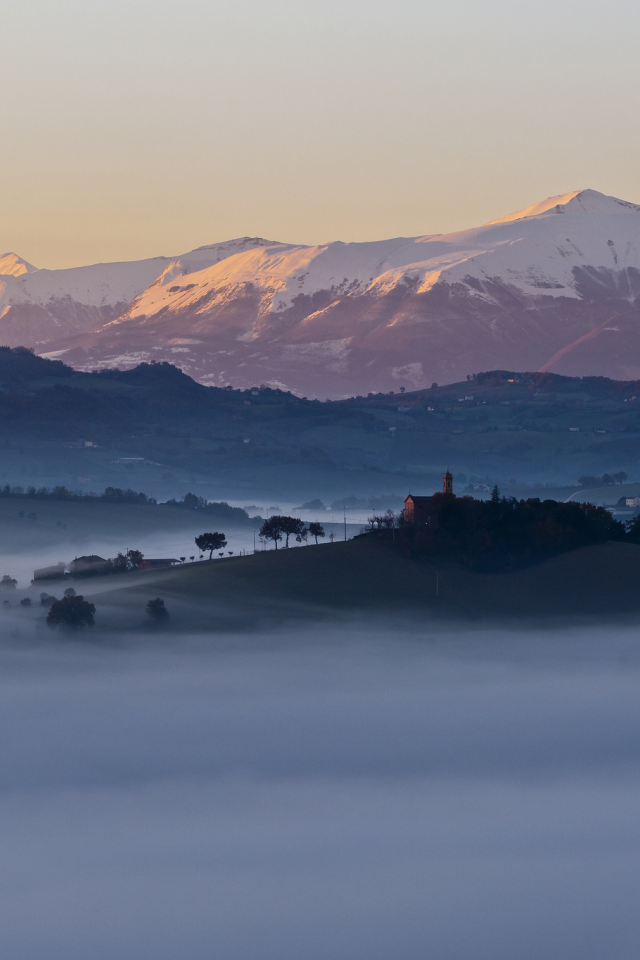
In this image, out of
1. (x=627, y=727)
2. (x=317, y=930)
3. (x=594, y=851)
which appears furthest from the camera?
(x=627, y=727)

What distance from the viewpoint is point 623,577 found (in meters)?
198

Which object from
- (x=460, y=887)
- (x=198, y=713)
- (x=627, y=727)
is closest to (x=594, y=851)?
(x=460, y=887)

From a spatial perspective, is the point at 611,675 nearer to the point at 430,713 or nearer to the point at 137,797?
the point at 430,713

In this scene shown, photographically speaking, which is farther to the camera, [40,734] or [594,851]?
[40,734]

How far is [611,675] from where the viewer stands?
196m

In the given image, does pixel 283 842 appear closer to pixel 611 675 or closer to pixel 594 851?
pixel 594 851

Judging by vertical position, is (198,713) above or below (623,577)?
below

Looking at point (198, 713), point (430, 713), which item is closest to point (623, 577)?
point (430, 713)

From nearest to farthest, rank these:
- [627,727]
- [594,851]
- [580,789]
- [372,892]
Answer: [372,892] → [594,851] → [580,789] → [627,727]

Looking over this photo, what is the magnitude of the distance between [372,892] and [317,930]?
17.6 m

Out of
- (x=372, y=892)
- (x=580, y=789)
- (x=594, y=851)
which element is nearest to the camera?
(x=372, y=892)

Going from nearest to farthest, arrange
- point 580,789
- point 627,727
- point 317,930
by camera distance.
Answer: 1. point 317,930
2. point 580,789
3. point 627,727

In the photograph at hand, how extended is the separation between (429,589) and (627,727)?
28224 mm

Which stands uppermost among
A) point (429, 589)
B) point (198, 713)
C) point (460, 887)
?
point (429, 589)
